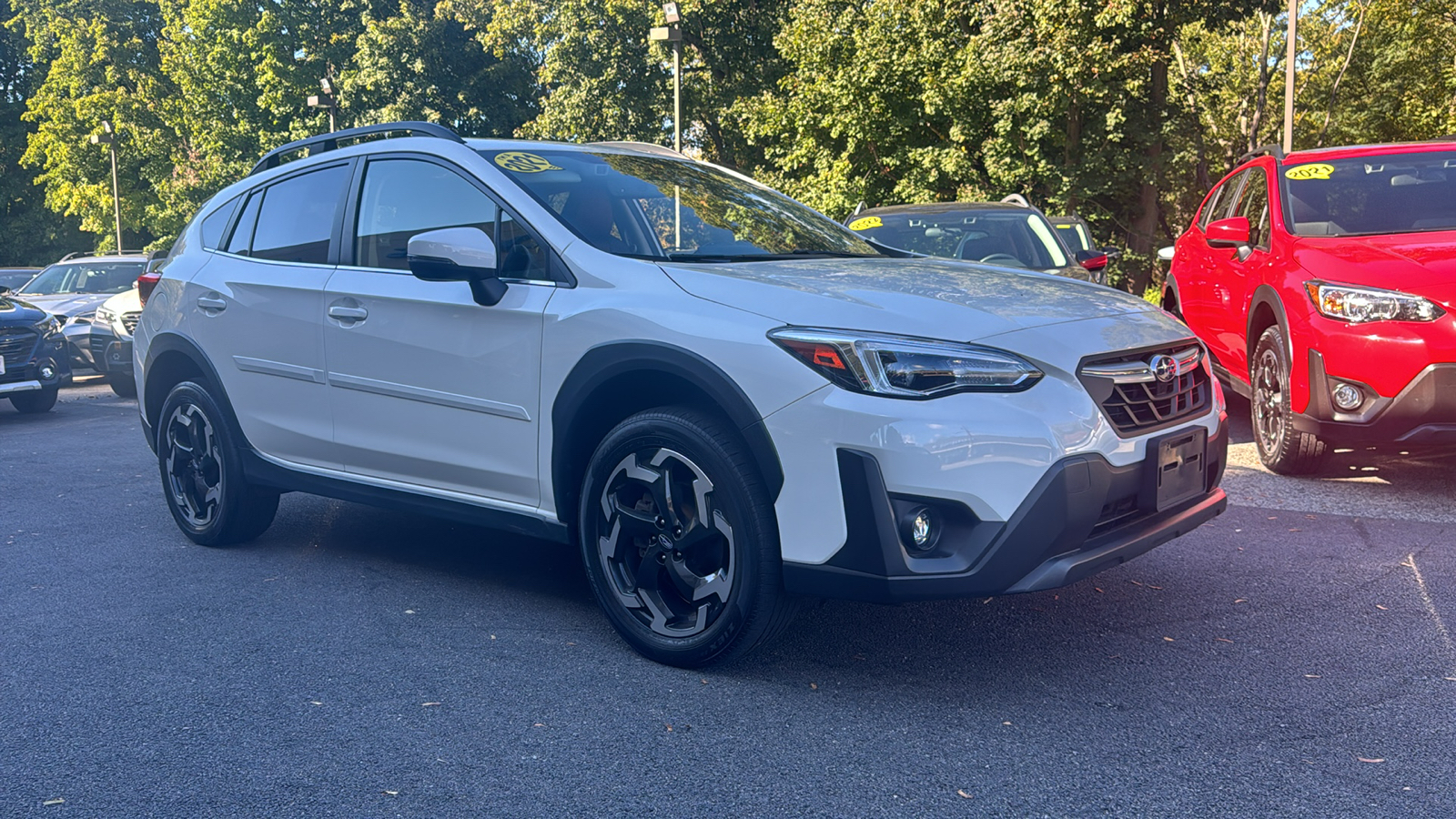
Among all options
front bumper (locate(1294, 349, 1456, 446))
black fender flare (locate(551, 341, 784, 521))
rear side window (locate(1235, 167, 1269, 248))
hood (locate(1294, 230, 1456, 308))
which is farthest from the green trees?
black fender flare (locate(551, 341, 784, 521))

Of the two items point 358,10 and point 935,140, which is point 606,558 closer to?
point 935,140

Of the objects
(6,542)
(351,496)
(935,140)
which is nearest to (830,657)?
(351,496)

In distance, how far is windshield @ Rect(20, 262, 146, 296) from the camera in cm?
1662

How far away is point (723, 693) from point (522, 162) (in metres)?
2.07

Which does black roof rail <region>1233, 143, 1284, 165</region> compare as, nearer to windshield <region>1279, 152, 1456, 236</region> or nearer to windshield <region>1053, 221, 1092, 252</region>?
windshield <region>1279, 152, 1456, 236</region>

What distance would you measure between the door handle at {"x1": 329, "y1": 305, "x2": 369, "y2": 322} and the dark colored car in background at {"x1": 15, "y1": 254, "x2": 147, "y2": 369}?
A: 495 inches

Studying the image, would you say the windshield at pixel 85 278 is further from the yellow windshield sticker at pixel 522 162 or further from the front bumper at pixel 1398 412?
the front bumper at pixel 1398 412

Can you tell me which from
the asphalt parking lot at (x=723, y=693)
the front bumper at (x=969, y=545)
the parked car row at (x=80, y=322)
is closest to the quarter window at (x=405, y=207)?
the asphalt parking lot at (x=723, y=693)

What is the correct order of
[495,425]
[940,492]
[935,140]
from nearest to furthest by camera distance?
[940,492]
[495,425]
[935,140]

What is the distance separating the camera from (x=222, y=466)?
5.46 metres

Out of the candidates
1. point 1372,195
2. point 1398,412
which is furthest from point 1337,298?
point 1372,195

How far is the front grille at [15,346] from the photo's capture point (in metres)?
12.0

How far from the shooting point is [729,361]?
11.5 feet

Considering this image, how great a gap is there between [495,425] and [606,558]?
638 mm
